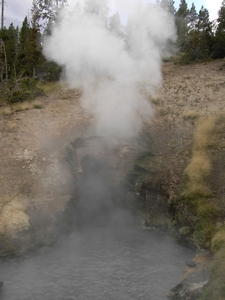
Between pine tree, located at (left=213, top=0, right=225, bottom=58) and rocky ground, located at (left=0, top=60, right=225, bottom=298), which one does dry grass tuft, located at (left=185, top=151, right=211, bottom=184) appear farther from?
pine tree, located at (left=213, top=0, right=225, bottom=58)

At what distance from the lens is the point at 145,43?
1639 centimetres

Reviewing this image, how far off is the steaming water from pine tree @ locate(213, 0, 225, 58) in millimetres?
15658

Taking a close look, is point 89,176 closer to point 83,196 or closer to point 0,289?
point 83,196

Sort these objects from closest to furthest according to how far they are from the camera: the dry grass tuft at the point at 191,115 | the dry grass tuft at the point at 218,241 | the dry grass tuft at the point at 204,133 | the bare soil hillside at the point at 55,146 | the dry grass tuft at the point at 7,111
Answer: the dry grass tuft at the point at 218,241, the bare soil hillside at the point at 55,146, the dry grass tuft at the point at 204,133, the dry grass tuft at the point at 191,115, the dry grass tuft at the point at 7,111

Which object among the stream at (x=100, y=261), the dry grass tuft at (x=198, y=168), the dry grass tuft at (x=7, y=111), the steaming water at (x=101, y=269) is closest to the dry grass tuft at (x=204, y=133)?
the dry grass tuft at (x=198, y=168)

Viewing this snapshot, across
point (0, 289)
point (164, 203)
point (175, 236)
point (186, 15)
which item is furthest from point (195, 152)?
point (186, 15)

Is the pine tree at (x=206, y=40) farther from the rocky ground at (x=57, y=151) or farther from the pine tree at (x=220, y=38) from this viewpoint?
the rocky ground at (x=57, y=151)

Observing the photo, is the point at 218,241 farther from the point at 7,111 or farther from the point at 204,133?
the point at 7,111

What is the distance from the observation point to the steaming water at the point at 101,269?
9641 millimetres

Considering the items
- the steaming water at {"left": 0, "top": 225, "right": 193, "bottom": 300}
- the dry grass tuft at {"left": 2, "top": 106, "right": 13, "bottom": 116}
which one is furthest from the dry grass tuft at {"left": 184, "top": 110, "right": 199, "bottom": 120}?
the dry grass tuft at {"left": 2, "top": 106, "right": 13, "bottom": 116}

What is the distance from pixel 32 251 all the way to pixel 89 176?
4.42m

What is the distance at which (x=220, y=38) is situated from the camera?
23.6 metres

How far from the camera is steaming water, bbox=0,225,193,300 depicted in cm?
964

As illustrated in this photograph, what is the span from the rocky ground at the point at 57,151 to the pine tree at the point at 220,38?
11.4 feet
